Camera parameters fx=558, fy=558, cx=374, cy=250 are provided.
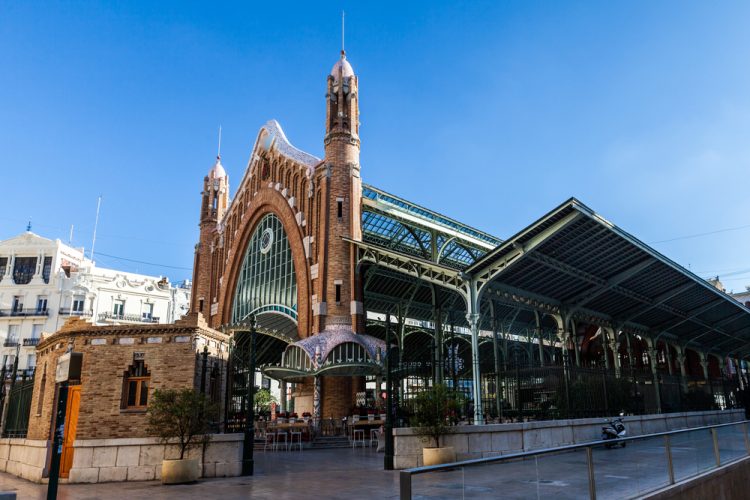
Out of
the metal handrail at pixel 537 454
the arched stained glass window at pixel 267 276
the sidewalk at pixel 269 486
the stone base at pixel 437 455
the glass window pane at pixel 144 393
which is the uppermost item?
the arched stained glass window at pixel 267 276

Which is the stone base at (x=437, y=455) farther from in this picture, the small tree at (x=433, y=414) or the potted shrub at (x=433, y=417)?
the small tree at (x=433, y=414)

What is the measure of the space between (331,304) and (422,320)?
1090 cm

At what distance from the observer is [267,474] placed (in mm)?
13266

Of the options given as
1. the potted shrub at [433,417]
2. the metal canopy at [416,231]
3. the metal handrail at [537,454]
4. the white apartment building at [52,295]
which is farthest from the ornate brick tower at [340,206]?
the white apartment building at [52,295]

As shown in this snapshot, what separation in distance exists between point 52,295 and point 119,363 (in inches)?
1970

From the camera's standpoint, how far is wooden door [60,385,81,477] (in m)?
13.1

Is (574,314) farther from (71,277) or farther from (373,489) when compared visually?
(71,277)

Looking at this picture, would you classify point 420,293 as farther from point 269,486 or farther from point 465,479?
point 465,479

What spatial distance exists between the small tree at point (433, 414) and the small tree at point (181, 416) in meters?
4.74

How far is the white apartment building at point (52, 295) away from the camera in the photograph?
54.8 metres

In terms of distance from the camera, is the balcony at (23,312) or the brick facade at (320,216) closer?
the brick facade at (320,216)

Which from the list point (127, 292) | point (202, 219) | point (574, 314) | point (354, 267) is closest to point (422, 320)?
point (354, 267)

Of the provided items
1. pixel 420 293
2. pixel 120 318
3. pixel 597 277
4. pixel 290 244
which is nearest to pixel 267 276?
pixel 290 244

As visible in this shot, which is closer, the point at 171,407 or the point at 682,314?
the point at 171,407
